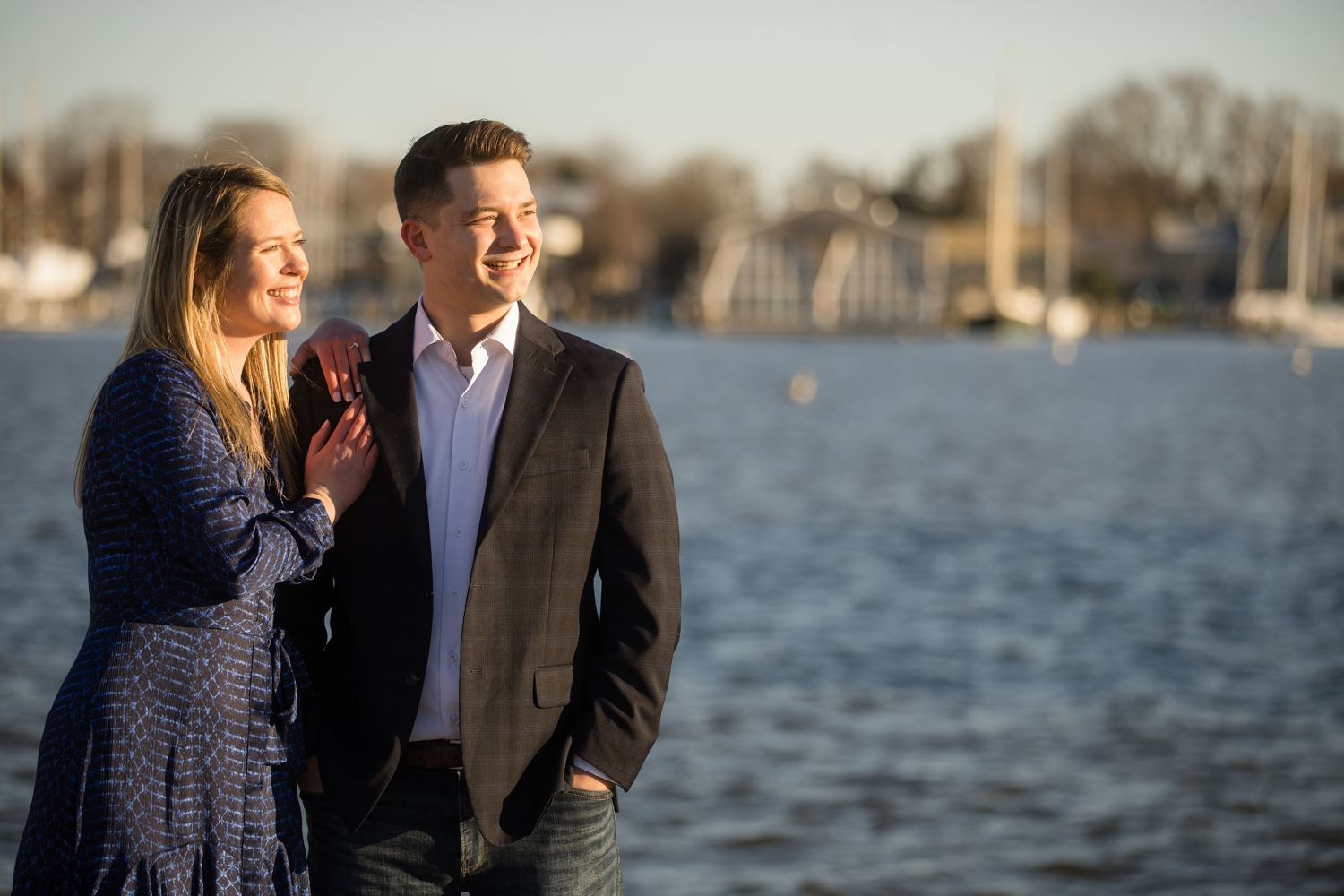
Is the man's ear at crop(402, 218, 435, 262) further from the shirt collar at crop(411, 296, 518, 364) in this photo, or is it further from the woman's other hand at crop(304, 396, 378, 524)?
the woman's other hand at crop(304, 396, 378, 524)

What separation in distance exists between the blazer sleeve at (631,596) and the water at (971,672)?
14.9ft

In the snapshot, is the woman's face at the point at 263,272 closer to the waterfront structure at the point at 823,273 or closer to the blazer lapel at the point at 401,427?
the blazer lapel at the point at 401,427

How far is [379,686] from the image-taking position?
2.81 m

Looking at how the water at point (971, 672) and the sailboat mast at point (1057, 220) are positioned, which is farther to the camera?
the sailboat mast at point (1057, 220)

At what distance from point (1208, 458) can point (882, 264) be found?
72550 millimetres

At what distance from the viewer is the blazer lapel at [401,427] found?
282 centimetres

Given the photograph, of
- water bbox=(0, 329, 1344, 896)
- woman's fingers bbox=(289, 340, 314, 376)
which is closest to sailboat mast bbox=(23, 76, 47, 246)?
water bbox=(0, 329, 1344, 896)

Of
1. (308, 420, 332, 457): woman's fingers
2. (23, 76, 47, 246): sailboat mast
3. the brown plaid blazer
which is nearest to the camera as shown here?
the brown plaid blazer

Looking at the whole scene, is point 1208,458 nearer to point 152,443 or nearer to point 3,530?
point 3,530

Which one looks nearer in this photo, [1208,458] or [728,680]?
[728,680]

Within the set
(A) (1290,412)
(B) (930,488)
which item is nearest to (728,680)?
(B) (930,488)

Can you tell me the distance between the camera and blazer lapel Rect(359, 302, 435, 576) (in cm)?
282

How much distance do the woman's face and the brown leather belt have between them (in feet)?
2.89

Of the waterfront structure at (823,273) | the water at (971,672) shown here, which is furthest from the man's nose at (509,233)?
the waterfront structure at (823,273)
